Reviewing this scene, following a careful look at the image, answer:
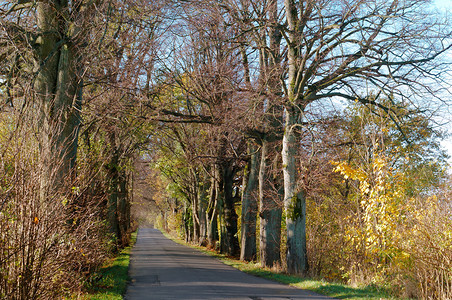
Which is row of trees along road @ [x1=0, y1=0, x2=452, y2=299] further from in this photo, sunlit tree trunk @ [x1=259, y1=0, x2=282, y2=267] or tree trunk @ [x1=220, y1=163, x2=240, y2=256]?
tree trunk @ [x1=220, y1=163, x2=240, y2=256]

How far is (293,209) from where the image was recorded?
15.7 m

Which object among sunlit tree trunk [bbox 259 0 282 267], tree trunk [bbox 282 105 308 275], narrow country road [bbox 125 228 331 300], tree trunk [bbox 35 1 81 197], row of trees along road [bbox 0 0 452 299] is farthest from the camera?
sunlit tree trunk [bbox 259 0 282 267]

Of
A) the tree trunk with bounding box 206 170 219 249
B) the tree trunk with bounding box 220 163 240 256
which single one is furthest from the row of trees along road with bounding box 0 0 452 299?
the tree trunk with bounding box 206 170 219 249

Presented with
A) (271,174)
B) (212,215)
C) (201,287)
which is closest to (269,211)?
(271,174)

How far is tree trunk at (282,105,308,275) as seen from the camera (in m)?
15.6

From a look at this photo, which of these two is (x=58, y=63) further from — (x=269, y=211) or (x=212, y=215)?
(x=212, y=215)

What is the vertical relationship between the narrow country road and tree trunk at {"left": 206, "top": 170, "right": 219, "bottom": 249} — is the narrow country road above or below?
below

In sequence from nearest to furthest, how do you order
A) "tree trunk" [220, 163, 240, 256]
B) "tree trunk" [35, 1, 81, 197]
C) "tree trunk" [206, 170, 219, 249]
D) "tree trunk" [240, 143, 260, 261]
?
"tree trunk" [35, 1, 81, 197] < "tree trunk" [240, 143, 260, 261] < "tree trunk" [220, 163, 240, 256] < "tree trunk" [206, 170, 219, 249]

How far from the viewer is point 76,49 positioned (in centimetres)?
1237

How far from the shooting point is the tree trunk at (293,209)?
15.6m

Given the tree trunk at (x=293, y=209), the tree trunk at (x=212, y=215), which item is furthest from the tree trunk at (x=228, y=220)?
the tree trunk at (x=293, y=209)

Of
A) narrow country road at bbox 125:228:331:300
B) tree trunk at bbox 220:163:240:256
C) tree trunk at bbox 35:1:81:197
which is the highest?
tree trunk at bbox 35:1:81:197

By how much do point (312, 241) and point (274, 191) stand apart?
272 centimetres

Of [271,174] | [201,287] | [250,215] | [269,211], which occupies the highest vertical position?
[271,174]
